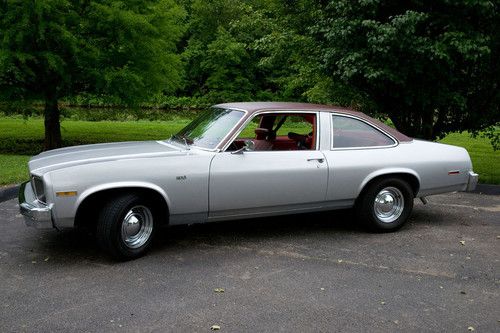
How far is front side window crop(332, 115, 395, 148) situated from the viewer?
613cm

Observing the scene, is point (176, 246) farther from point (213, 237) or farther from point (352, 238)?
point (352, 238)

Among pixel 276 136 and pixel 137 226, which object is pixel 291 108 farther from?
pixel 137 226

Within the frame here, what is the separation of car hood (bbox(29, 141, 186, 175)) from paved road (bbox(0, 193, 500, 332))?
3.13 feet

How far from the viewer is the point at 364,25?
845 centimetres

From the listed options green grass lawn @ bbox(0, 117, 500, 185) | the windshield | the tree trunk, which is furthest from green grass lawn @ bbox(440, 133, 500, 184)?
the tree trunk

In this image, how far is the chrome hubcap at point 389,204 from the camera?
20.5 ft

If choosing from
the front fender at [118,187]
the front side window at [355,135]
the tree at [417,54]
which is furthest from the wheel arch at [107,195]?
the tree at [417,54]

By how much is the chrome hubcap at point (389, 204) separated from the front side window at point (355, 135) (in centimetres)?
61

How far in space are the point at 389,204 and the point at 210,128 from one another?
7.94ft

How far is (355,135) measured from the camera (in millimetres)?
6262

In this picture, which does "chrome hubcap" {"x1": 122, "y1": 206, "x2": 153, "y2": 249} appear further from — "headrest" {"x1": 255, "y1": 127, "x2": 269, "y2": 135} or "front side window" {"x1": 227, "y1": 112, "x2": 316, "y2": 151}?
"headrest" {"x1": 255, "y1": 127, "x2": 269, "y2": 135}

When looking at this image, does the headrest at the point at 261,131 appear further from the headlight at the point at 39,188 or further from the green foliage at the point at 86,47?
the green foliage at the point at 86,47

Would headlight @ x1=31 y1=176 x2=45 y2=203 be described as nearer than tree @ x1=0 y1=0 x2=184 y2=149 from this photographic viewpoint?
Yes

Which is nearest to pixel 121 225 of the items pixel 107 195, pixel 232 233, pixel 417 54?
pixel 107 195
